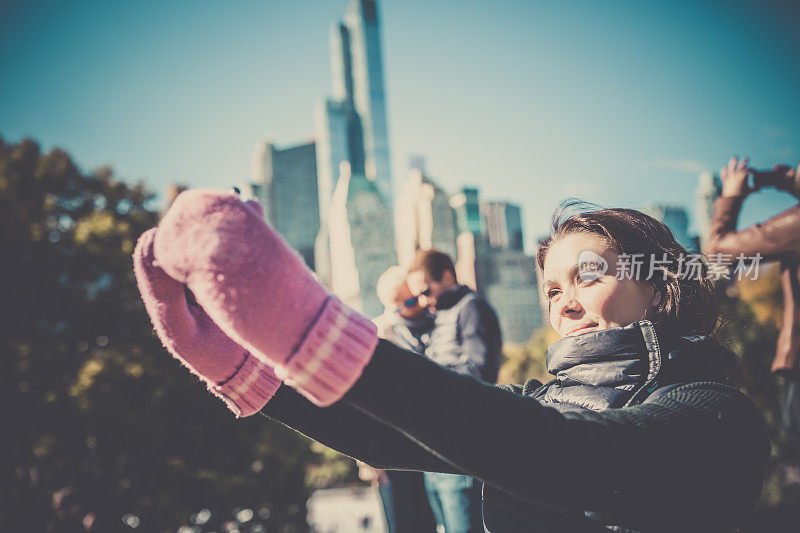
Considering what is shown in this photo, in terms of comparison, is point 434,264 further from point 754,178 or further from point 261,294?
point 261,294

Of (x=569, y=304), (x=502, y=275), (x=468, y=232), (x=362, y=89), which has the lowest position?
(x=502, y=275)

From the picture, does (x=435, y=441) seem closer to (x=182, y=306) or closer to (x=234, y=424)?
(x=182, y=306)

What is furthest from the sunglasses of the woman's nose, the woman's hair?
the woman's nose

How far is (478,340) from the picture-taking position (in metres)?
3.40

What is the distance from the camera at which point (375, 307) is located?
217 ft

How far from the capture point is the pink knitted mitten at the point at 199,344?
2.90 ft

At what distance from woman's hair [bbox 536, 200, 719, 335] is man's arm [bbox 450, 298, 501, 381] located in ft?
6.48

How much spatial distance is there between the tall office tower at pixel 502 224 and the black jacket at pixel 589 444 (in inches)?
2962

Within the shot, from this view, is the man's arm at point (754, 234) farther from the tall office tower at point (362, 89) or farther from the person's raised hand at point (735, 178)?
the tall office tower at point (362, 89)

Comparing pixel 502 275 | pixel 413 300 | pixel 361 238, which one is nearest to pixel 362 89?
pixel 361 238

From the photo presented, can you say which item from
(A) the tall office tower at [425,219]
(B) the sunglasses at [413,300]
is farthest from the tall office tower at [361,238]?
(B) the sunglasses at [413,300]

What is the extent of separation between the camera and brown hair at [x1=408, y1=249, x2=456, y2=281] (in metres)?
3.76

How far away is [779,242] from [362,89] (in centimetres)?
9094

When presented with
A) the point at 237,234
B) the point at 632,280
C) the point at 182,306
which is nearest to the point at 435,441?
the point at 237,234
